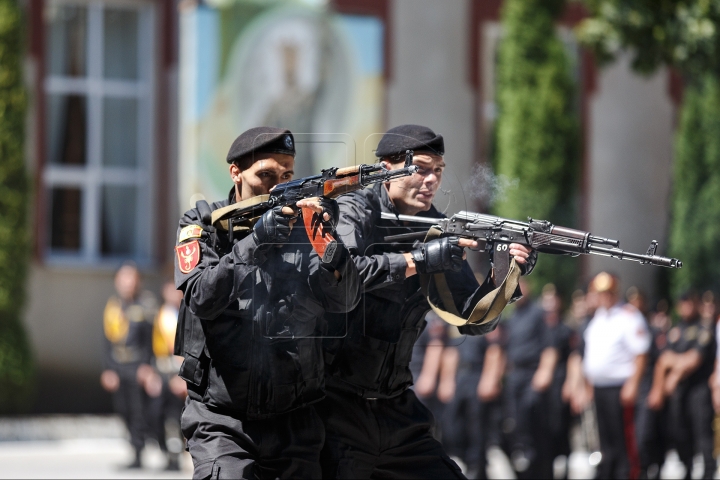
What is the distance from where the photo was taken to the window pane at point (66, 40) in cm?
1596

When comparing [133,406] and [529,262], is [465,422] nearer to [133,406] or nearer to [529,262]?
[133,406]

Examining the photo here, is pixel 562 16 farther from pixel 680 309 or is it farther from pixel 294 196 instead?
pixel 294 196

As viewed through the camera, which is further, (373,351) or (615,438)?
(615,438)

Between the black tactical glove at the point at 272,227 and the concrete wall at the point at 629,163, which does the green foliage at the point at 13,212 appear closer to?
the concrete wall at the point at 629,163

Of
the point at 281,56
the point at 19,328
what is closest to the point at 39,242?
the point at 19,328

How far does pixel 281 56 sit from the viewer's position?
15742mm

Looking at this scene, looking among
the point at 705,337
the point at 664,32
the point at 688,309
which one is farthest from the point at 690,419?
the point at 664,32

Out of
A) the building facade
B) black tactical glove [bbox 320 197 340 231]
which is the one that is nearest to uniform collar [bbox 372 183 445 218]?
black tactical glove [bbox 320 197 340 231]

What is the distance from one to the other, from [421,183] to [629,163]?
13.6m

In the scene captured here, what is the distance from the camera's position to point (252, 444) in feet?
15.6

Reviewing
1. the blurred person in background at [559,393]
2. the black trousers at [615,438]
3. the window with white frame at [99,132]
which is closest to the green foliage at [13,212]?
the window with white frame at [99,132]

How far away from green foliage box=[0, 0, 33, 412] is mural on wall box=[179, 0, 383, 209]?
75.8 inches

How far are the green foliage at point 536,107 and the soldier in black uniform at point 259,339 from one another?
11650mm

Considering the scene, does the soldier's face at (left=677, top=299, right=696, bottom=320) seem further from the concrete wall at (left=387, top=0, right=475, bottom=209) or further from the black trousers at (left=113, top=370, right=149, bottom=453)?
the concrete wall at (left=387, top=0, right=475, bottom=209)
